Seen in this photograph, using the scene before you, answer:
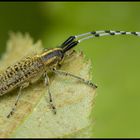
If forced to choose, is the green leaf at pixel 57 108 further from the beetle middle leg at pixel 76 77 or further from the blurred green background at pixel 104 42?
the blurred green background at pixel 104 42

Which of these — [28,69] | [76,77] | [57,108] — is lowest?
[57,108]

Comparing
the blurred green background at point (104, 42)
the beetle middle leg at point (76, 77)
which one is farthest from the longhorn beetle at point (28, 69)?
the blurred green background at point (104, 42)

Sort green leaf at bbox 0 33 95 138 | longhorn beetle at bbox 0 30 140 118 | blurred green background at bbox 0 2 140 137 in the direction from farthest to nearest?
blurred green background at bbox 0 2 140 137
longhorn beetle at bbox 0 30 140 118
green leaf at bbox 0 33 95 138

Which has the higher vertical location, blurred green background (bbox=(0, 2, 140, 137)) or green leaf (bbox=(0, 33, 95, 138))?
blurred green background (bbox=(0, 2, 140, 137))

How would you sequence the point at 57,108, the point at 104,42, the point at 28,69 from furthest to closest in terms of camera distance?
1. the point at 104,42
2. the point at 28,69
3. the point at 57,108

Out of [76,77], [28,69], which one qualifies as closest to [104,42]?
[28,69]

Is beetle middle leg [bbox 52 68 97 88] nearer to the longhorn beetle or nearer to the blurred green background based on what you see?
the longhorn beetle

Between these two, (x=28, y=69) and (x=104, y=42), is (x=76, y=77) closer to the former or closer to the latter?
(x=28, y=69)

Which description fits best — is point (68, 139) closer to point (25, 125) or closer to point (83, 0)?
point (25, 125)

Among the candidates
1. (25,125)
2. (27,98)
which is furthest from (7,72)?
(25,125)

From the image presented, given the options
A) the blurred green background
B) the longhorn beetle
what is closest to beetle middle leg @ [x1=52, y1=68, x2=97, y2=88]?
the longhorn beetle
